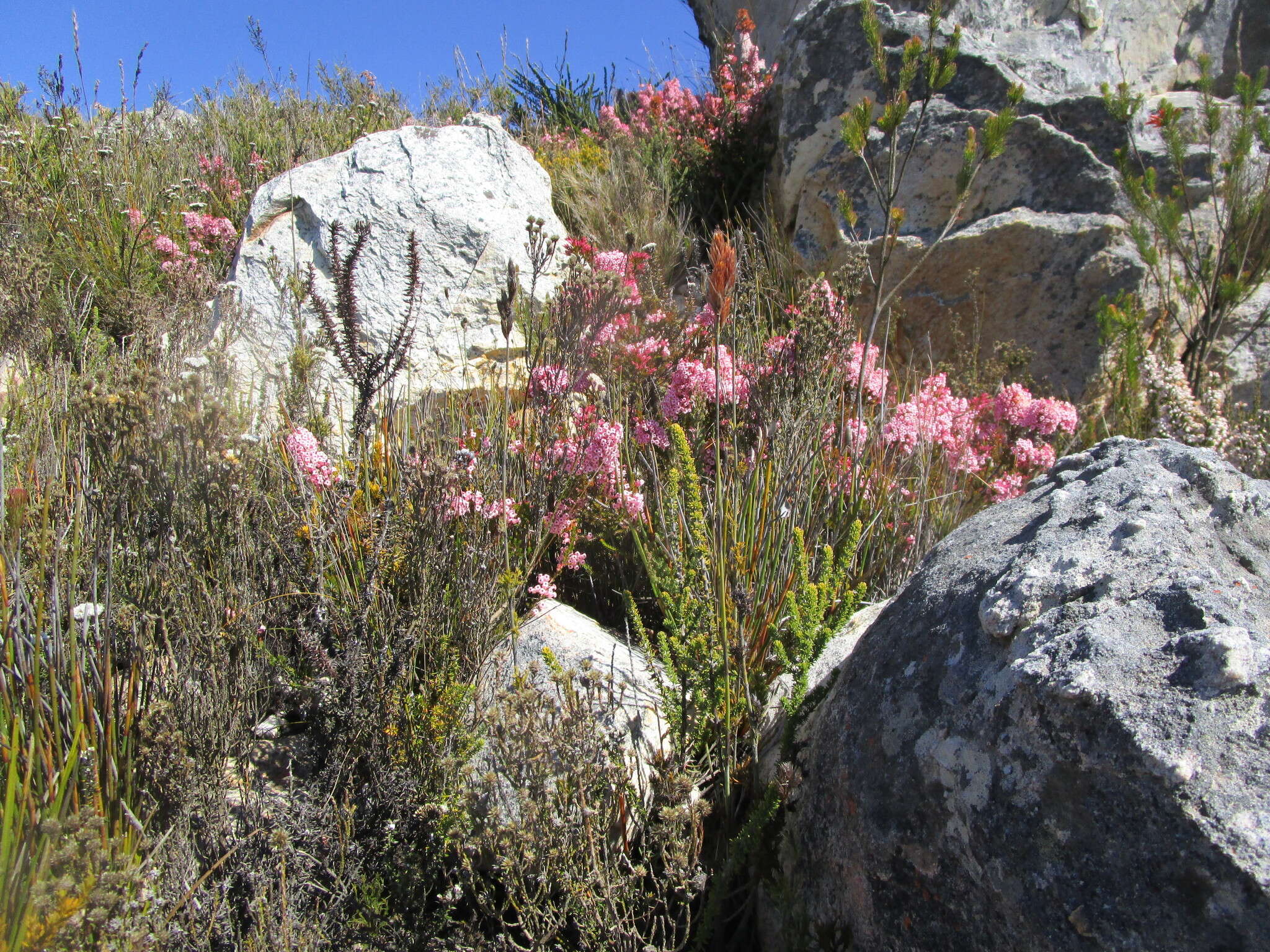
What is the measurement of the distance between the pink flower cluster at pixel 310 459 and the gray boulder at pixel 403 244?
1460 millimetres

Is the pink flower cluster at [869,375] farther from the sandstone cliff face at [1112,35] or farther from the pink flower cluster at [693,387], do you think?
the sandstone cliff face at [1112,35]

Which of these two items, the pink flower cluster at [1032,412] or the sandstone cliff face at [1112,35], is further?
the sandstone cliff face at [1112,35]

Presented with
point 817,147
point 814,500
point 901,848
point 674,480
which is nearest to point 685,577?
point 674,480

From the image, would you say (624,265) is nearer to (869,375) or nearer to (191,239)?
(869,375)

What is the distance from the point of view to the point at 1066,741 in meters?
1.12

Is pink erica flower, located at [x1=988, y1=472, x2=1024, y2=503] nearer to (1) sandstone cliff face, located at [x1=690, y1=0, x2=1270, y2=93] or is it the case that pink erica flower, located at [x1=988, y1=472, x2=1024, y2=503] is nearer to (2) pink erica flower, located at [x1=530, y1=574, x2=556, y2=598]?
(2) pink erica flower, located at [x1=530, y1=574, x2=556, y2=598]

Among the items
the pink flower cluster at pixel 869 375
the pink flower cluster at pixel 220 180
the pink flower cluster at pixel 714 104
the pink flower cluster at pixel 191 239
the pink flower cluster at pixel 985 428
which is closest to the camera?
the pink flower cluster at pixel 985 428

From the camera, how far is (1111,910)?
1.01 metres

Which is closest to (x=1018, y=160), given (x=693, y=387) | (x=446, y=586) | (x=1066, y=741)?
(x=693, y=387)

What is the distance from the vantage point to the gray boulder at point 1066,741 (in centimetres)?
99

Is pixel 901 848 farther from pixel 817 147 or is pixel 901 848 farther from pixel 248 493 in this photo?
pixel 817 147

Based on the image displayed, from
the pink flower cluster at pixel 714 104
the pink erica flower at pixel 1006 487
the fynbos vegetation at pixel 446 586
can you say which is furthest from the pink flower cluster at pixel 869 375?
the pink flower cluster at pixel 714 104

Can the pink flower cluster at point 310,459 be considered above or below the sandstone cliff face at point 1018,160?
below

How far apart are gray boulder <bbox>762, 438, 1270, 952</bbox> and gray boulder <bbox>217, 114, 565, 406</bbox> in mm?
3101
